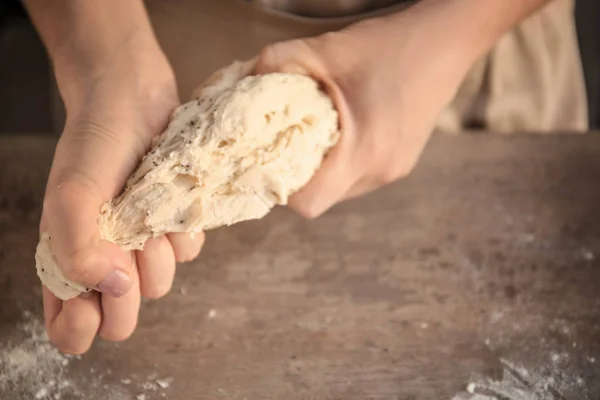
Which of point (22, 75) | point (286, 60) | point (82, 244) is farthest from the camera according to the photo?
point (22, 75)

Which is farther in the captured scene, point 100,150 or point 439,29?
point 439,29

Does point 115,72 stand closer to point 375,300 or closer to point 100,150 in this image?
point 100,150

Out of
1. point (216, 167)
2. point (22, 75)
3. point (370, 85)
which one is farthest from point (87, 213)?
point (22, 75)

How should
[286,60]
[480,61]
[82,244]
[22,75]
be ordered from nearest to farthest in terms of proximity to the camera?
[82,244], [286,60], [480,61], [22,75]

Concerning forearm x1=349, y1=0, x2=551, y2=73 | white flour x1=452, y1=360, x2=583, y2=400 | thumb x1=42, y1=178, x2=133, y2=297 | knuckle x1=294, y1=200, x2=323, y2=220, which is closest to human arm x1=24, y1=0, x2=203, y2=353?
thumb x1=42, y1=178, x2=133, y2=297

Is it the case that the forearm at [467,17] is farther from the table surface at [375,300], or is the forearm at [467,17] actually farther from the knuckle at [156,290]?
the knuckle at [156,290]

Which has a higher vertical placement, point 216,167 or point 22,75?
point 216,167

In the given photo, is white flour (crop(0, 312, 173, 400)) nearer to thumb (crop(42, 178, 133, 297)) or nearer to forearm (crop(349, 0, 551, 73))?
thumb (crop(42, 178, 133, 297))
